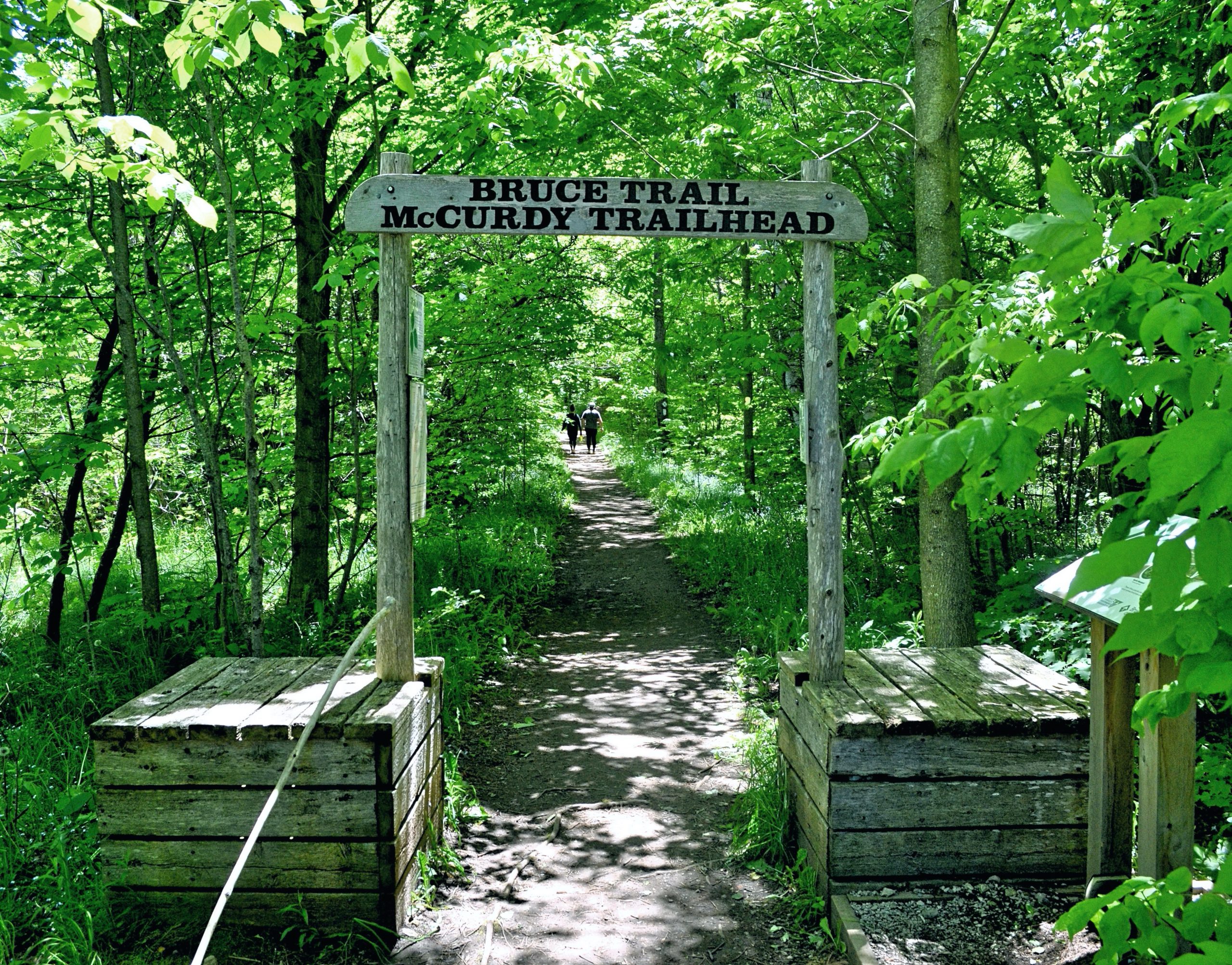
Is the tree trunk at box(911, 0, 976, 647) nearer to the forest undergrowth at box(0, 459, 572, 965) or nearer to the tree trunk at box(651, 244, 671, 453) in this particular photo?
the forest undergrowth at box(0, 459, 572, 965)

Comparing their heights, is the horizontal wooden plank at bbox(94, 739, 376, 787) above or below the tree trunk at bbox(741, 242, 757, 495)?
below

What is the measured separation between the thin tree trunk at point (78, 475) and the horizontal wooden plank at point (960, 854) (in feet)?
18.7

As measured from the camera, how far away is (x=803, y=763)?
163 inches

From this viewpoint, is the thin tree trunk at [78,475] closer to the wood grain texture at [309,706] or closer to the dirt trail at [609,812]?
the dirt trail at [609,812]

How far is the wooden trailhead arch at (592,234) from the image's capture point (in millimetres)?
4039

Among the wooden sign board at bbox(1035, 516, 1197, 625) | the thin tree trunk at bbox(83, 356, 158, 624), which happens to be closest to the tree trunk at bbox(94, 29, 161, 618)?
the thin tree trunk at bbox(83, 356, 158, 624)

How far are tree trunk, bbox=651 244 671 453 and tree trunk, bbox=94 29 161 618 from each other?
5499 millimetres

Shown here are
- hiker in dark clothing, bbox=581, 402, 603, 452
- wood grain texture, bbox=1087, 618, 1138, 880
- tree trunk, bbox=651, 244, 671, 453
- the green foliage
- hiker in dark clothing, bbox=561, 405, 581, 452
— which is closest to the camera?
the green foliage

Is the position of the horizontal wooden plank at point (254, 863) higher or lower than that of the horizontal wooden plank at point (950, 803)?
lower

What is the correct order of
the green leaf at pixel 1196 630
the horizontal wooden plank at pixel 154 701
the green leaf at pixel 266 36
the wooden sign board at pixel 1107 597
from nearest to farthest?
the green leaf at pixel 1196 630, the wooden sign board at pixel 1107 597, the green leaf at pixel 266 36, the horizontal wooden plank at pixel 154 701

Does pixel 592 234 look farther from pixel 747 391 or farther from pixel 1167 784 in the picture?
pixel 747 391

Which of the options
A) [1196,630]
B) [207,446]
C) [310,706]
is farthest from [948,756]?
[207,446]

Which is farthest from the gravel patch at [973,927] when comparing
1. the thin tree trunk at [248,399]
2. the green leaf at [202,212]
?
the thin tree trunk at [248,399]

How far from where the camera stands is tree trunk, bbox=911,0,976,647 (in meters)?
5.59
